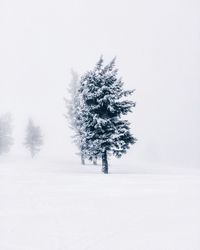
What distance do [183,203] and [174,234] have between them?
14.6 ft

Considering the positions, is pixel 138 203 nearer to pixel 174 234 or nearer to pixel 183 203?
pixel 183 203

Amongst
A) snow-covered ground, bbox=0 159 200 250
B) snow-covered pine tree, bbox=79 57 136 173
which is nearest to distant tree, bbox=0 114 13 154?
snow-covered pine tree, bbox=79 57 136 173

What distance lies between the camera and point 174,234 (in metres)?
11.6

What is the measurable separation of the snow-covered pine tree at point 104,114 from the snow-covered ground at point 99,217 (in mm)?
11721

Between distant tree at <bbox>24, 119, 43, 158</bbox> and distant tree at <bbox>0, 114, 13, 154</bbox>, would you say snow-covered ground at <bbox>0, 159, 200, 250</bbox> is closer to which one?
distant tree at <bbox>24, 119, 43, 158</bbox>

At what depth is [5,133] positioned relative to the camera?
65750 mm

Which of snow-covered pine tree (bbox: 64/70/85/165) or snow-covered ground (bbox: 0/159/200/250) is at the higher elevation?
snow-covered pine tree (bbox: 64/70/85/165)

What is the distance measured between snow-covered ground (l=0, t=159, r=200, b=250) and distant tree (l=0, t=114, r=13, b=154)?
46004 mm

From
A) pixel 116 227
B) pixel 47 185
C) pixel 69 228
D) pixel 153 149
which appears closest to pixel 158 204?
pixel 116 227

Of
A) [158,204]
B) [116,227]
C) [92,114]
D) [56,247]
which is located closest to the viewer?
[56,247]

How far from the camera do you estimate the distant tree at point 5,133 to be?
212 ft

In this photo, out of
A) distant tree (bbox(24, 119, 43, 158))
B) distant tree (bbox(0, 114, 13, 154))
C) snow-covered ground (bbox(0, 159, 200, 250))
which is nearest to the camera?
snow-covered ground (bbox(0, 159, 200, 250))

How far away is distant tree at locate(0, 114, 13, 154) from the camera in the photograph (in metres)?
64.5

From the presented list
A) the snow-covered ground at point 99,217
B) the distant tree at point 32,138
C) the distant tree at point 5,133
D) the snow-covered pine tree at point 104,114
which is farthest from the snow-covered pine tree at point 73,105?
the snow-covered ground at point 99,217
